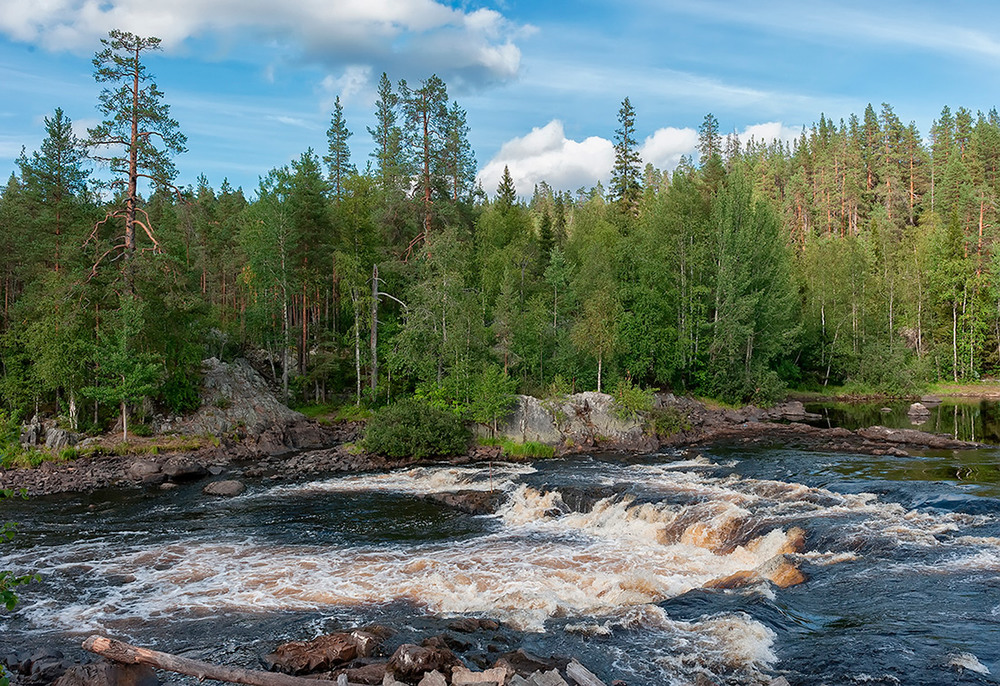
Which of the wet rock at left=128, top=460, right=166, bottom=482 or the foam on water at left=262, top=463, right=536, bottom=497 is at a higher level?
the wet rock at left=128, top=460, right=166, bottom=482

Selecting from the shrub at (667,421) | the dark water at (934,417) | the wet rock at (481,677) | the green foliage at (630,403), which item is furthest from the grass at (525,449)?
the wet rock at (481,677)

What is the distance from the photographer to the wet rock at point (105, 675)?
939cm

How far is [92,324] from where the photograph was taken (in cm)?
3238

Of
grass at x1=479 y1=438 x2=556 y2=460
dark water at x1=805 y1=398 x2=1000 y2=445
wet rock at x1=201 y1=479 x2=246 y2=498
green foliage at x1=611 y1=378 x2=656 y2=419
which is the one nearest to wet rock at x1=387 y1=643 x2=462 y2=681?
wet rock at x1=201 y1=479 x2=246 y2=498

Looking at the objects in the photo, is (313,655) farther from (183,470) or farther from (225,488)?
(183,470)

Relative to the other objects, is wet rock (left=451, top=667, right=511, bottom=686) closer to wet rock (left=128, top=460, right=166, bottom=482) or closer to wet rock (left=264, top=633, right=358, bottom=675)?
wet rock (left=264, top=633, right=358, bottom=675)

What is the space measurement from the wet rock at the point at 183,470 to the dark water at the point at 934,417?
3471 centimetres

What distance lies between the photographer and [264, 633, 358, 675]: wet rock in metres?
10.9

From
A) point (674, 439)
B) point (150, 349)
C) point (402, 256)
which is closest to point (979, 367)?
point (674, 439)

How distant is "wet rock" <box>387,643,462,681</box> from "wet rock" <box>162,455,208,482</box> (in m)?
21.0

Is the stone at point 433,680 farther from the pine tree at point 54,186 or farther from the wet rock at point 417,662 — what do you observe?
the pine tree at point 54,186

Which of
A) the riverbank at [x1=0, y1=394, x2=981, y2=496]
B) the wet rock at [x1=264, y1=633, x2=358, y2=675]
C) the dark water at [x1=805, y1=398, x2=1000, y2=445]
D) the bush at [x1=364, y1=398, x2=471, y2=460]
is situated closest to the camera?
the wet rock at [x1=264, y1=633, x2=358, y2=675]

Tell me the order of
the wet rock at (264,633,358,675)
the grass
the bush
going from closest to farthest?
the wet rock at (264,633,358,675) < the bush < the grass

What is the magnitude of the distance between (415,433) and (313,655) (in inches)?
792
